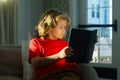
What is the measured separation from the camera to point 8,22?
3.43 meters

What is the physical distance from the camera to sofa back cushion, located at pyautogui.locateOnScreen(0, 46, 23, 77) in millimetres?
2393

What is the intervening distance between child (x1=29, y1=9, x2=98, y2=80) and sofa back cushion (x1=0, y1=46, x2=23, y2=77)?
0.86m

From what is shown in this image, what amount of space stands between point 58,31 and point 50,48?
116 millimetres

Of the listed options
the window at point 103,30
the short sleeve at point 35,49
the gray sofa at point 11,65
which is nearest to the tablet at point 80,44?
the short sleeve at point 35,49

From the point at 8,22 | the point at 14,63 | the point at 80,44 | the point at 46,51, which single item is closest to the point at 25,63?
the point at 14,63

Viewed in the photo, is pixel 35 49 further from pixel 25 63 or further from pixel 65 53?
pixel 25 63

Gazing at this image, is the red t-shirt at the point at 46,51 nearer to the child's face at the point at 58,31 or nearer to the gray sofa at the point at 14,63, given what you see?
the child's face at the point at 58,31

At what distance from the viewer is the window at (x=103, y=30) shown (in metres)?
3.69

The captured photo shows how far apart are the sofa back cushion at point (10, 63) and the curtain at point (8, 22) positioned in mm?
974

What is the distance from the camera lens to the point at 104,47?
3.74 meters

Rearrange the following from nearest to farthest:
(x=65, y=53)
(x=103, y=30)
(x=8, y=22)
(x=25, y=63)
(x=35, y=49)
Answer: (x=65, y=53) < (x=35, y=49) < (x=25, y=63) < (x=8, y=22) < (x=103, y=30)

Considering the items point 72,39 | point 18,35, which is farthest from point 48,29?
point 18,35

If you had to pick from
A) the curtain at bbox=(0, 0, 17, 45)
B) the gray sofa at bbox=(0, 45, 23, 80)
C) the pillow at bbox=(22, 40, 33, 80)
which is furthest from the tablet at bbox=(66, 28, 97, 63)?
the curtain at bbox=(0, 0, 17, 45)

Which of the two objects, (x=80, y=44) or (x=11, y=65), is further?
(x=11, y=65)
